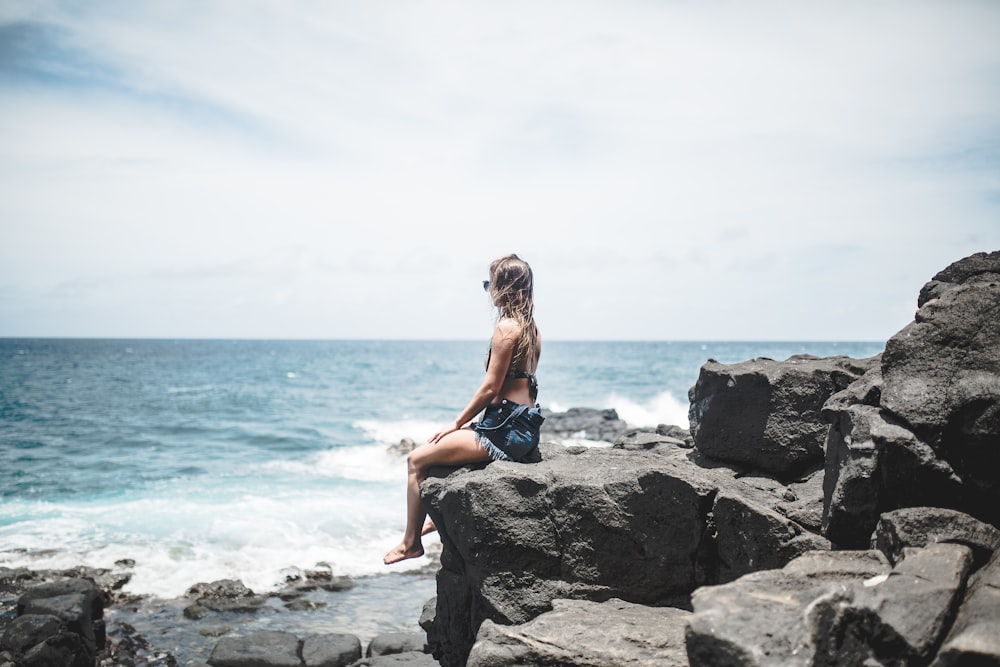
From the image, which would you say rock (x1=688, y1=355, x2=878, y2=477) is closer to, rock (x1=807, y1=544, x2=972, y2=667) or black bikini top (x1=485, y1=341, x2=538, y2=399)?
black bikini top (x1=485, y1=341, x2=538, y2=399)

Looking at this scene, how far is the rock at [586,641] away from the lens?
4.41 metres

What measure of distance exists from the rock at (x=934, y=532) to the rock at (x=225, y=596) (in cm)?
887

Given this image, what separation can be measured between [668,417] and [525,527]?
32.6m

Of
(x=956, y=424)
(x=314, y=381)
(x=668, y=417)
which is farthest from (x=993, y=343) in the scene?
(x=314, y=381)

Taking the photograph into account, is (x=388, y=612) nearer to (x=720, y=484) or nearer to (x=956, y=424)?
(x=720, y=484)

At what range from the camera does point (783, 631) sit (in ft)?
10.6

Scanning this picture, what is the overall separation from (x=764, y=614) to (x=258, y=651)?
Answer: 22.4 ft

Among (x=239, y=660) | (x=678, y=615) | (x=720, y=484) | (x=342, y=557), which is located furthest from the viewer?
(x=342, y=557)

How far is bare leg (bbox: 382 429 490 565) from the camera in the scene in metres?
6.05

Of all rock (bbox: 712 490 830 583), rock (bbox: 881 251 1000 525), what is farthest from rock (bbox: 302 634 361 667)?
rock (bbox: 881 251 1000 525)

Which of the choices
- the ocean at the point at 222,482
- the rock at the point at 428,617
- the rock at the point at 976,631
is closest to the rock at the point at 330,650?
the ocean at the point at 222,482

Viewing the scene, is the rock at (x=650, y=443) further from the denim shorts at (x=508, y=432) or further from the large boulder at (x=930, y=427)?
the large boulder at (x=930, y=427)

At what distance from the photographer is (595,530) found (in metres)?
5.38

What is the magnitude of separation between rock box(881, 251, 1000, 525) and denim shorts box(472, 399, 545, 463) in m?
2.75
